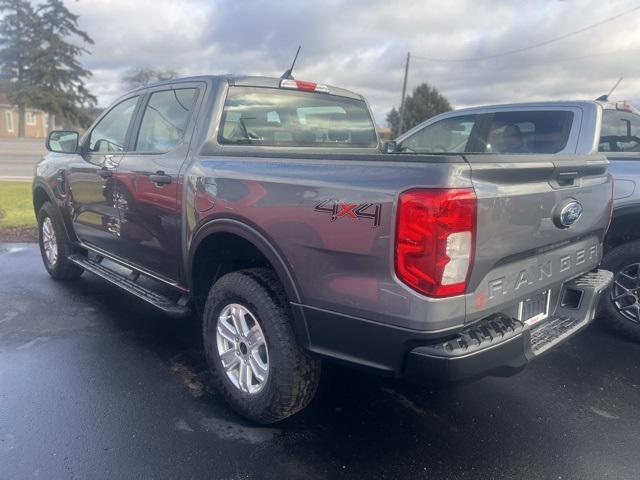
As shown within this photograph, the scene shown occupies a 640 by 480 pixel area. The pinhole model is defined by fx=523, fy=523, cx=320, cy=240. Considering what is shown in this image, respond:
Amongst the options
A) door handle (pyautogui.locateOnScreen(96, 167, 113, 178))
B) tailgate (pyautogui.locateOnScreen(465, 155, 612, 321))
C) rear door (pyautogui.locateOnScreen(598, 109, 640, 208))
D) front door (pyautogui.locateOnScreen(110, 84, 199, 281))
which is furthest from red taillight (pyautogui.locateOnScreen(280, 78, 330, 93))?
rear door (pyautogui.locateOnScreen(598, 109, 640, 208))

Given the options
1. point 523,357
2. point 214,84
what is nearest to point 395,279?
point 523,357

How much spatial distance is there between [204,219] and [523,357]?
1.86 meters

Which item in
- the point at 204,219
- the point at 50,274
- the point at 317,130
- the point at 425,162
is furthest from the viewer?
the point at 50,274

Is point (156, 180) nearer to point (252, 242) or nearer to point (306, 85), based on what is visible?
point (252, 242)

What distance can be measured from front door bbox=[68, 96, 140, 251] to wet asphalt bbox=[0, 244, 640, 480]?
0.92 metres

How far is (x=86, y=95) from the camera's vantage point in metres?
52.2

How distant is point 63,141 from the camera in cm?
489

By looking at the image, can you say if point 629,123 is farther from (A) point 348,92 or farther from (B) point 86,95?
(B) point 86,95

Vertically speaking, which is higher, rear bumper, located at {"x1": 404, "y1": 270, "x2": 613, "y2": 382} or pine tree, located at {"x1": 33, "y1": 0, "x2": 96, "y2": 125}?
pine tree, located at {"x1": 33, "y1": 0, "x2": 96, "y2": 125}

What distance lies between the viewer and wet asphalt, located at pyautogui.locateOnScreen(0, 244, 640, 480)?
8.44 feet

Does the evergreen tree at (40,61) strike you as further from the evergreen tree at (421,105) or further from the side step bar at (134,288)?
the side step bar at (134,288)

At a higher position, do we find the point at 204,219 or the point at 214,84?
the point at 214,84

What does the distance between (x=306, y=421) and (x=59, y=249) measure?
11.8ft

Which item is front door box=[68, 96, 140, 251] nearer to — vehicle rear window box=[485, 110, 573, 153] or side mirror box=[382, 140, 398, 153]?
side mirror box=[382, 140, 398, 153]
